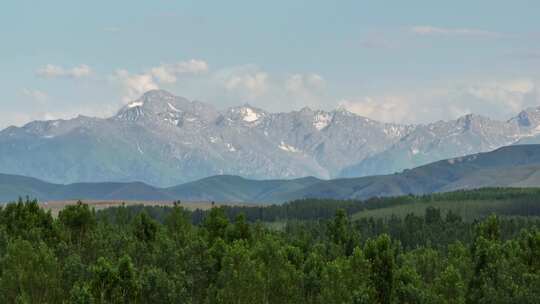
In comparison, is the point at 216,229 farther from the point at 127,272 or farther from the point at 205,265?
the point at 127,272

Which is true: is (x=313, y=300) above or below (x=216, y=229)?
below

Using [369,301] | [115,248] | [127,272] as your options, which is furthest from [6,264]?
[369,301]

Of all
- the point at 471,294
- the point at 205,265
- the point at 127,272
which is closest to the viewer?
the point at 127,272

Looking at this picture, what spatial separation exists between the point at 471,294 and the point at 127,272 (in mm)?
47369

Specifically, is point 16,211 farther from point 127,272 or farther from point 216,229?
point 127,272

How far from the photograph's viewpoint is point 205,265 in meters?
131

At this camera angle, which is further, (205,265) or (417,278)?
(205,265)

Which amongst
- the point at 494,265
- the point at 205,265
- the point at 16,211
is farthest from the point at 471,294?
the point at 16,211

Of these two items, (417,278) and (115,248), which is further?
(115,248)

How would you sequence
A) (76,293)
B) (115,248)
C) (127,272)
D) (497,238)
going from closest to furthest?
(76,293) → (127,272) → (115,248) → (497,238)

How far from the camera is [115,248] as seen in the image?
15512cm

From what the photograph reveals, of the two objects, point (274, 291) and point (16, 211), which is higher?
point (16, 211)

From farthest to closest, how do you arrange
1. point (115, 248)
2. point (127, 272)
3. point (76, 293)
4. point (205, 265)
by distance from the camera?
point (115, 248) < point (205, 265) < point (127, 272) < point (76, 293)

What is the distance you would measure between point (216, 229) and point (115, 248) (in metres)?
25.7
